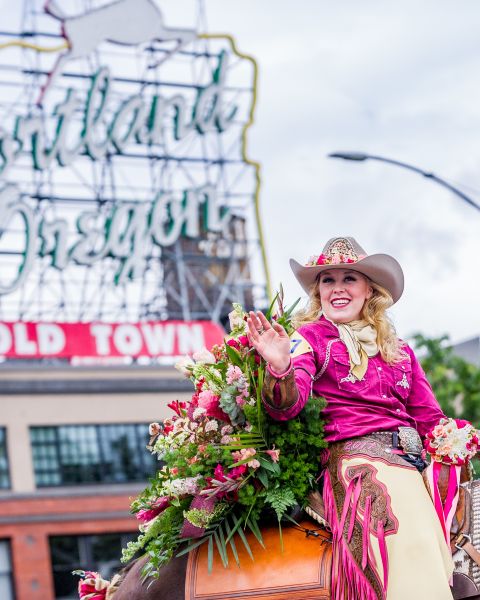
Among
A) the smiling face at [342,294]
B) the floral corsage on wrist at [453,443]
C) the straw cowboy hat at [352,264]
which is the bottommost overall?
the floral corsage on wrist at [453,443]

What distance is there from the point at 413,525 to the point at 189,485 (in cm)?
121

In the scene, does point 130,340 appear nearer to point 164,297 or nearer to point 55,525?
point 164,297

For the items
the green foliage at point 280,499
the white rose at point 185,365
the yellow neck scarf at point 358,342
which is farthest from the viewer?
the white rose at point 185,365

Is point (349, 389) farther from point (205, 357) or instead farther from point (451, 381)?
point (451, 381)

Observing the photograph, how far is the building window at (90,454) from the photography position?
126 ft

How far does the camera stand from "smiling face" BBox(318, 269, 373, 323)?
7.04m

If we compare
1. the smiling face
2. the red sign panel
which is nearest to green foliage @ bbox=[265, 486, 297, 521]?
the smiling face

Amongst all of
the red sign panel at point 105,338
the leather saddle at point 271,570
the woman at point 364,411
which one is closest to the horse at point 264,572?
the leather saddle at point 271,570

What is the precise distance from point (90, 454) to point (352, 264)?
3311 centimetres

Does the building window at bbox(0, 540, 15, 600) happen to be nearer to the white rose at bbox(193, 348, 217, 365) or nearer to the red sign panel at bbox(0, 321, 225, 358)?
the red sign panel at bbox(0, 321, 225, 358)

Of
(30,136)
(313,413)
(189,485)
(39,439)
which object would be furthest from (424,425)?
(30,136)

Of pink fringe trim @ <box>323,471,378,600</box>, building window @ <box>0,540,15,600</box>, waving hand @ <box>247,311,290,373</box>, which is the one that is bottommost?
building window @ <box>0,540,15,600</box>

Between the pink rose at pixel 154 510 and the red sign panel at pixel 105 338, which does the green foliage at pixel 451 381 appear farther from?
the pink rose at pixel 154 510

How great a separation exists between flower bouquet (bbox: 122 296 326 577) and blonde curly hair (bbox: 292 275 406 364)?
355mm
